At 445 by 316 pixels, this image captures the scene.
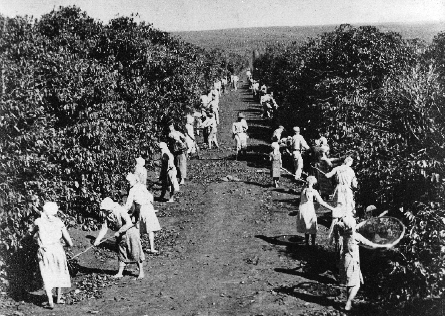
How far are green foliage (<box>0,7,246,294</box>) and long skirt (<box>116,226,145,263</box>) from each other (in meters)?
1.73

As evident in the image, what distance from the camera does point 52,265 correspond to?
356 inches

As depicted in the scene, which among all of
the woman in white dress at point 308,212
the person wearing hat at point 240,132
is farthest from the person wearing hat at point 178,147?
the woman in white dress at point 308,212

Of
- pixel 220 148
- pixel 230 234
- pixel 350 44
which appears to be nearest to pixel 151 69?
pixel 220 148

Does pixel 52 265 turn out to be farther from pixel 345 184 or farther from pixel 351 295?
pixel 345 184

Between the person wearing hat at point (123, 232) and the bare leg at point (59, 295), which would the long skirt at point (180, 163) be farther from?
the bare leg at point (59, 295)

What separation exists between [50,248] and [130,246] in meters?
A: 1.89

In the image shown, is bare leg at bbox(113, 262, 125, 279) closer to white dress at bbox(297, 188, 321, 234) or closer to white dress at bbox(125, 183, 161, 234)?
white dress at bbox(125, 183, 161, 234)

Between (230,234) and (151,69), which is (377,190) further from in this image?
(151,69)

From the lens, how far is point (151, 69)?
893 inches

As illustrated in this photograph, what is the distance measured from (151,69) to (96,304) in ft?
49.1

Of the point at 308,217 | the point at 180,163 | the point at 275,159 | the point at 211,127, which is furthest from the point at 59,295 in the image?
the point at 211,127

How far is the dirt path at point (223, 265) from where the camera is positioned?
9.45m

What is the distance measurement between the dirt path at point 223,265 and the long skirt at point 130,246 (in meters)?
0.55

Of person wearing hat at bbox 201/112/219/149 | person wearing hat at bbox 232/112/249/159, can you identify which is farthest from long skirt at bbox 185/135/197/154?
person wearing hat at bbox 232/112/249/159
